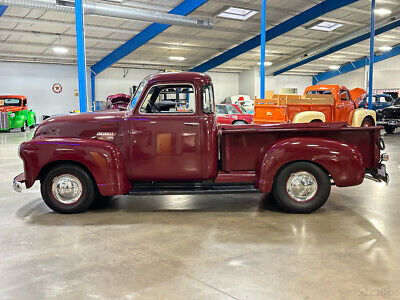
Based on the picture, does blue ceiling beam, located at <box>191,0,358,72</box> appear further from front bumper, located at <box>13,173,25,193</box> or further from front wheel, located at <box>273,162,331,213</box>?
front bumper, located at <box>13,173,25,193</box>

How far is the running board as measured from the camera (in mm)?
4320

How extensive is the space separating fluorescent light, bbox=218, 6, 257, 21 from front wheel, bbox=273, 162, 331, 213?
41.7 ft

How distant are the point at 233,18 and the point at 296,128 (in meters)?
13.6

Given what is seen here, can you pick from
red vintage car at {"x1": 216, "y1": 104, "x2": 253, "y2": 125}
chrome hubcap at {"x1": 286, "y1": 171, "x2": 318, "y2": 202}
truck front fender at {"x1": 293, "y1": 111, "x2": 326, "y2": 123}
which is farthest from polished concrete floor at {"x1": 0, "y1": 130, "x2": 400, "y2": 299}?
red vintage car at {"x1": 216, "y1": 104, "x2": 253, "y2": 125}

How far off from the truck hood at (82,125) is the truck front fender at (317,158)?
76.3 inches

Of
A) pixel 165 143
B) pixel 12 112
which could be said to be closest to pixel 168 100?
pixel 165 143

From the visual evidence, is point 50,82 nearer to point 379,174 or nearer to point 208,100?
point 208,100

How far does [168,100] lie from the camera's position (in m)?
4.79

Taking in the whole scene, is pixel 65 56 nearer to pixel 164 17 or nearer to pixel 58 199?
pixel 164 17

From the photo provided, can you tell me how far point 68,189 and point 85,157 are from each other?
0.52 meters

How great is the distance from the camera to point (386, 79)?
27.1 metres

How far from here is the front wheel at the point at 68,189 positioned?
14.3 feet

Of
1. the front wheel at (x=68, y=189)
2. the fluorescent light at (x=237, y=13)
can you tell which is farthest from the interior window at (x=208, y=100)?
the fluorescent light at (x=237, y=13)

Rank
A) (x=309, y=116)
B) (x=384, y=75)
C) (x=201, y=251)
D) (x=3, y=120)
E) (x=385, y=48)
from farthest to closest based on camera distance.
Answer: (x=384, y=75) < (x=385, y=48) < (x=3, y=120) < (x=309, y=116) < (x=201, y=251)
